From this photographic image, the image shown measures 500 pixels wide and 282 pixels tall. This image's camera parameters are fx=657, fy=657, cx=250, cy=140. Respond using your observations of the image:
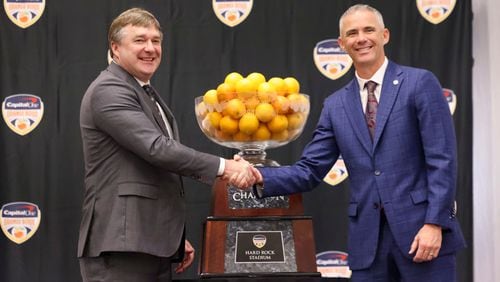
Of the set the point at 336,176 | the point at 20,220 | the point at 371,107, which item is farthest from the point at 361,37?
the point at 20,220

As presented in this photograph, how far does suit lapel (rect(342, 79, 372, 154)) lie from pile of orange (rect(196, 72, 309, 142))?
19cm

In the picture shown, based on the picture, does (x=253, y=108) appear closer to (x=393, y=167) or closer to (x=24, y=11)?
(x=393, y=167)

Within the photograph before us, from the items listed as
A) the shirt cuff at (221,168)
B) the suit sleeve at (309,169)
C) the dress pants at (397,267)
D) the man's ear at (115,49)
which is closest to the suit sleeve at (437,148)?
the dress pants at (397,267)

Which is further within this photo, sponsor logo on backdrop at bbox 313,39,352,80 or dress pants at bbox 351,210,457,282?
sponsor logo on backdrop at bbox 313,39,352,80

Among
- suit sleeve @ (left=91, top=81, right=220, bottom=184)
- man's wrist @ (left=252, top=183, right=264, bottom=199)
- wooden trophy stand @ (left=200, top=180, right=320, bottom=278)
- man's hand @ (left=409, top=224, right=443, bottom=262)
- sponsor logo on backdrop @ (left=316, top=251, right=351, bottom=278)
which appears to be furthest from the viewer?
sponsor logo on backdrop @ (left=316, top=251, right=351, bottom=278)

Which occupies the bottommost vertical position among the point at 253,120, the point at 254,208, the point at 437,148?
the point at 254,208

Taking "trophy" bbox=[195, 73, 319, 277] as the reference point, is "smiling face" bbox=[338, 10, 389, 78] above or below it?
above

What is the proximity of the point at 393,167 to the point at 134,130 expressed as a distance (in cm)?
95

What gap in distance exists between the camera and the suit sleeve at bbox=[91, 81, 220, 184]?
7.78 ft

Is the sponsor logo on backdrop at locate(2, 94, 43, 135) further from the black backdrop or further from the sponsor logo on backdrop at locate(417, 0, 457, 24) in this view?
the sponsor logo on backdrop at locate(417, 0, 457, 24)

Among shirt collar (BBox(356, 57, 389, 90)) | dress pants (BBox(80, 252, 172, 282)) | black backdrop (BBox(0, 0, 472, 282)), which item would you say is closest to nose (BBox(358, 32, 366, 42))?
shirt collar (BBox(356, 57, 389, 90))

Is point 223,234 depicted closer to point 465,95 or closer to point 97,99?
point 97,99

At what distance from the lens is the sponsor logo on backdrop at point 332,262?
380 centimetres

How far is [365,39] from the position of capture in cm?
251
